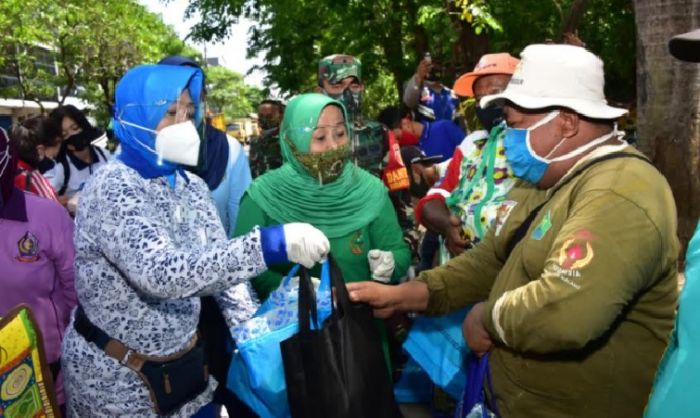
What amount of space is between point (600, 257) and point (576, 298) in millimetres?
116

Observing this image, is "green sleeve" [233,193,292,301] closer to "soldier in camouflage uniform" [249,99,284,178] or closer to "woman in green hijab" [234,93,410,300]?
"woman in green hijab" [234,93,410,300]

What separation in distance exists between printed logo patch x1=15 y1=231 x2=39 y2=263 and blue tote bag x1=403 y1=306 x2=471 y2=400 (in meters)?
1.64

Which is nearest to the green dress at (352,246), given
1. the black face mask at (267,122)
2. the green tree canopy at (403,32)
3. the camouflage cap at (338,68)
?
the camouflage cap at (338,68)

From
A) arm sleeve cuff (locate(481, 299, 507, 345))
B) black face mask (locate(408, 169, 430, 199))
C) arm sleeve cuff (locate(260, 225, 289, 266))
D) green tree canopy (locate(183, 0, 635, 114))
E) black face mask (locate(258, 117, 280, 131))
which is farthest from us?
green tree canopy (locate(183, 0, 635, 114))

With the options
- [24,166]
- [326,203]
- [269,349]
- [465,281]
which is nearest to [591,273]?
[465,281]

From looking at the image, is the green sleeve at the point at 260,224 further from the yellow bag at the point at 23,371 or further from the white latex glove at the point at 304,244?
the yellow bag at the point at 23,371

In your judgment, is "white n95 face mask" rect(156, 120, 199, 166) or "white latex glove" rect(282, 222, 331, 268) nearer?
"white latex glove" rect(282, 222, 331, 268)

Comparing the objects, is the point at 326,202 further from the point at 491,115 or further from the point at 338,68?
the point at 338,68

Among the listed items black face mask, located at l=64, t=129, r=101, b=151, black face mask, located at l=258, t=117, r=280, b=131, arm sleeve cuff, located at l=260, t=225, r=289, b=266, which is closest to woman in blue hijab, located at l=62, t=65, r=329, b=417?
arm sleeve cuff, located at l=260, t=225, r=289, b=266

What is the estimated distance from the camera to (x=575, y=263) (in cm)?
158

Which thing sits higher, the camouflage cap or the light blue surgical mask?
the camouflage cap

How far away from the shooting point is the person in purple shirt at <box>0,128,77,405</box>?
8.92 feet

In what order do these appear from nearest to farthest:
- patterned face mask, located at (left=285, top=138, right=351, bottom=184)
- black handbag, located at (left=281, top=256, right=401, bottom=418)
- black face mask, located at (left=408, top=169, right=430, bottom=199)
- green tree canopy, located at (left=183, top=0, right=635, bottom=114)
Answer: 1. black handbag, located at (left=281, top=256, right=401, bottom=418)
2. patterned face mask, located at (left=285, top=138, right=351, bottom=184)
3. black face mask, located at (left=408, top=169, right=430, bottom=199)
4. green tree canopy, located at (left=183, top=0, right=635, bottom=114)

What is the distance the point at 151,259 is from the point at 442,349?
1142 mm
